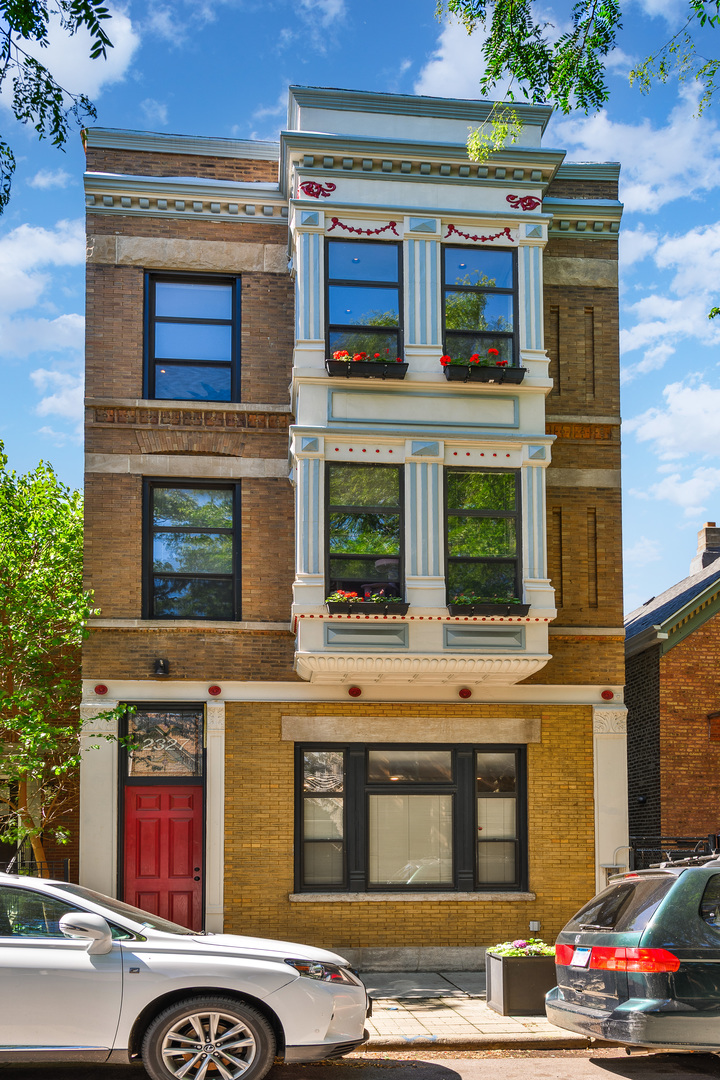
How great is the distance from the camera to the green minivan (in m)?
7.85

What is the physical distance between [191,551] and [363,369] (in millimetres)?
3389

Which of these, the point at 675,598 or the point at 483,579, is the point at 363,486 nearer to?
the point at 483,579

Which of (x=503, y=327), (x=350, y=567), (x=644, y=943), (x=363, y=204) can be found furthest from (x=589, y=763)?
(x=363, y=204)

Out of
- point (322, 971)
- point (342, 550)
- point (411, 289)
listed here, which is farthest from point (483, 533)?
point (322, 971)

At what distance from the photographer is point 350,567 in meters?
14.2

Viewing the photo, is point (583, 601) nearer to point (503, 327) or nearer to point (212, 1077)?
point (503, 327)

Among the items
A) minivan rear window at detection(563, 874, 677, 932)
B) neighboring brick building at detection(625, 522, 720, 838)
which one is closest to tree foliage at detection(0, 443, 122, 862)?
minivan rear window at detection(563, 874, 677, 932)

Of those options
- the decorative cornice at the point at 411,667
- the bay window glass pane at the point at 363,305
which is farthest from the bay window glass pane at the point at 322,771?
the bay window glass pane at the point at 363,305

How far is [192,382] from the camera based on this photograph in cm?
1522

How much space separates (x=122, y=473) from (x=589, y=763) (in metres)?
7.41

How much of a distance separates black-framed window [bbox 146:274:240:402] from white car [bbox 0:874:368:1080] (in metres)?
8.35

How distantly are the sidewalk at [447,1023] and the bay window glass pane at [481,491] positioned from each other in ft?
19.4

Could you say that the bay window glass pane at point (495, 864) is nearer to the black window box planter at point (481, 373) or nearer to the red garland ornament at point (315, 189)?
the black window box planter at point (481, 373)

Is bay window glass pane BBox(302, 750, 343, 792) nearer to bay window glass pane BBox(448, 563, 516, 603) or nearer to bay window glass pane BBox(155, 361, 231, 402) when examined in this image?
bay window glass pane BBox(448, 563, 516, 603)
